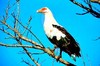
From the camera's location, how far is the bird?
5398 millimetres

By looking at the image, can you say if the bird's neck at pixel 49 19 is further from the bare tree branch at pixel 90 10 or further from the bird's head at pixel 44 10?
the bare tree branch at pixel 90 10

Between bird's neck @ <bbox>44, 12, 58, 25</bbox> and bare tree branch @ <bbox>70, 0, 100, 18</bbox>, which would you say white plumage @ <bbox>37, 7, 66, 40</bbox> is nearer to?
bird's neck @ <bbox>44, 12, 58, 25</bbox>

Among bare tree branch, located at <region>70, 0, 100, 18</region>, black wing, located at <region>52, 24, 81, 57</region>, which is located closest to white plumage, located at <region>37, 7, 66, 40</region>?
black wing, located at <region>52, 24, 81, 57</region>

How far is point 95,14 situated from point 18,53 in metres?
1.55

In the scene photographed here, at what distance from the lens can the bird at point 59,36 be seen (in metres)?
5.40

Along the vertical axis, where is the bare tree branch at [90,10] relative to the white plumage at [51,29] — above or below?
above

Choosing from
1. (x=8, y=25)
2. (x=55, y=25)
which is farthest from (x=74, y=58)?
(x=8, y=25)

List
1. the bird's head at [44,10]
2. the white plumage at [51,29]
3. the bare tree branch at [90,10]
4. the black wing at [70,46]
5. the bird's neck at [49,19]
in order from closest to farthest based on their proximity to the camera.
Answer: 1. the bare tree branch at [90,10]
2. the black wing at [70,46]
3. the white plumage at [51,29]
4. the bird's neck at [49,19]
5. the bird's head at [44,10]

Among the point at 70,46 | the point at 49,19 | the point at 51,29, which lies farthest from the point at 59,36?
the point at 49,19

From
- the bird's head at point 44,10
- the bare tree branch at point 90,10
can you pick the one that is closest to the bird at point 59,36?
the bird's head at point 44,10

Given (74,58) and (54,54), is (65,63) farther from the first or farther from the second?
(74,58)

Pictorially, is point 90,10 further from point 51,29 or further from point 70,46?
point 51,29

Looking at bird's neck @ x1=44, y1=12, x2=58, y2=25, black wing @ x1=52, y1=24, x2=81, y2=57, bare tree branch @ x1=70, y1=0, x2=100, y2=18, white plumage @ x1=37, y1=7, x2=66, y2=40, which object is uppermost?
bare tree branch @ x1=70, y1=0, x2=100, y2=18

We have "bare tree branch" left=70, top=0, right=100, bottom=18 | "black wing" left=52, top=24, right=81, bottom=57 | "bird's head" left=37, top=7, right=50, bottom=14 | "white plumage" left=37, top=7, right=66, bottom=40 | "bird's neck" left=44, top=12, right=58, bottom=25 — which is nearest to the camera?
"bare tree branch" left=70, top=0, right=100, bottom=18
